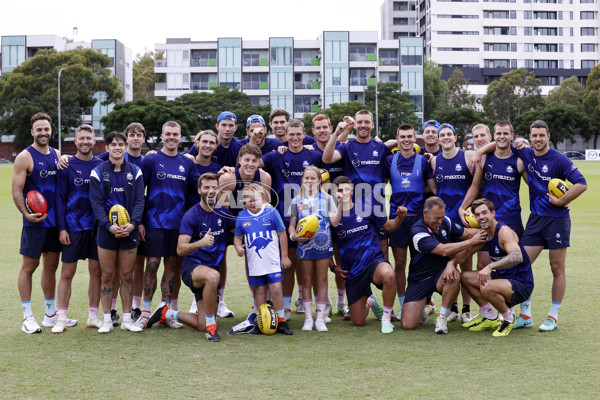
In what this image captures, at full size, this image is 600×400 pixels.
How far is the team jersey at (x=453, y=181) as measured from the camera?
7270mm

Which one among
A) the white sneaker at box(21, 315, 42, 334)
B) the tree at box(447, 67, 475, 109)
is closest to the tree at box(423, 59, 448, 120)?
the tree at box(447, 67, 475, 109)

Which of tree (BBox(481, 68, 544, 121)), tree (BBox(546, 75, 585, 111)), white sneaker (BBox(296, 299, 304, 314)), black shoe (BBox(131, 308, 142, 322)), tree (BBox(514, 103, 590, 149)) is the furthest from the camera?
tree (BBox(546, 75, 585, 111))

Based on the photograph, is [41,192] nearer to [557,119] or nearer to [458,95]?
[557,119]

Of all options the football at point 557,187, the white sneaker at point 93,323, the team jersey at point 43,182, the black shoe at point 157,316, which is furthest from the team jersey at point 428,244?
the team jersey at point 43,182

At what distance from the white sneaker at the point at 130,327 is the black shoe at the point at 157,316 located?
16cm

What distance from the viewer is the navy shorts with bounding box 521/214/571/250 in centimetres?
675

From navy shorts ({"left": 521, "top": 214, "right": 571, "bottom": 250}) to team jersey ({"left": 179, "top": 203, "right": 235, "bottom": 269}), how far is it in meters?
3.36

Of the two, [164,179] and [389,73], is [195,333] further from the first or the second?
[389,73]

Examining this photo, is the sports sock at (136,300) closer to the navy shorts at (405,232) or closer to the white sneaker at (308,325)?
the white sneaker at (308,325)

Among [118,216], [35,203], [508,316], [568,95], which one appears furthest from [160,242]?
[568,95]

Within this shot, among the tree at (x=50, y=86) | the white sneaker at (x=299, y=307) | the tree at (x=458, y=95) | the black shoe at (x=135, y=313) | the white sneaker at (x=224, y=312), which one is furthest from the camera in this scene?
the tree at (x=458, y=95)

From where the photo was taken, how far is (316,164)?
24.6ft

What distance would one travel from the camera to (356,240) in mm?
7180

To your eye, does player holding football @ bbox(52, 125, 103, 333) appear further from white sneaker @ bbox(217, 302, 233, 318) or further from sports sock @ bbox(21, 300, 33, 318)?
white sneaker @ bbox(217, 302, 233, 318)
